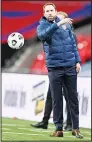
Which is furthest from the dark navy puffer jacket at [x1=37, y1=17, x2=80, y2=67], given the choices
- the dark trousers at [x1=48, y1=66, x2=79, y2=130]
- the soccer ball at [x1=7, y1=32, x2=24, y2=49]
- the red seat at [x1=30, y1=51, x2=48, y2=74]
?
the red seat at [x1=30, y1=51, x2=48, y2=74]

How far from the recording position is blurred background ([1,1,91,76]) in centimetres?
1917

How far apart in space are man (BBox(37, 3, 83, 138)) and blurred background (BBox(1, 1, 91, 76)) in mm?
10471

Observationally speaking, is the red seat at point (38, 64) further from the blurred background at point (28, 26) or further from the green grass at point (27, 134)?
the green grass at point (27, 134)

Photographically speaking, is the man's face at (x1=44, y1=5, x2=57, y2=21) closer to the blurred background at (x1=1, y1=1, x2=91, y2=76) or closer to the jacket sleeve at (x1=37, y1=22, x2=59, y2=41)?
the jacket sleeve at (x1=37, y1=22, x2=59, y2=41)

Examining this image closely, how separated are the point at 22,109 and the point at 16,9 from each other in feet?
27.3

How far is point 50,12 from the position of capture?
7762mm

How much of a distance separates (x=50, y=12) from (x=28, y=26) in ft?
40.2

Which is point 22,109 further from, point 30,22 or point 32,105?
point 30,22

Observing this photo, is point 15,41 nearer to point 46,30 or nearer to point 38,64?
point 46,30

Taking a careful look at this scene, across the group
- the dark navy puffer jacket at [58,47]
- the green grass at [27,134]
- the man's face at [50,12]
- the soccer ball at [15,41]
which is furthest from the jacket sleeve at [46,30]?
the green grass at [27,134]

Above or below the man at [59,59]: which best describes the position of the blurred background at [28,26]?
above

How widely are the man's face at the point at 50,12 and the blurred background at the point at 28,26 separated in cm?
1072

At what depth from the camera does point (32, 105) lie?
12.2 meters

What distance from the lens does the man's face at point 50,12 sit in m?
7.73
